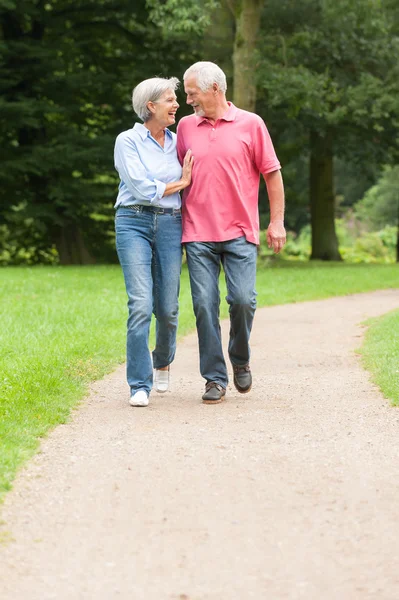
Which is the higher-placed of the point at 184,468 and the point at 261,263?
the point at 184,468

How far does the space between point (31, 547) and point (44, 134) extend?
24105 millimetres

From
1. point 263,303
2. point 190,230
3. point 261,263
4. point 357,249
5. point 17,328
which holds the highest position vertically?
point 190,230

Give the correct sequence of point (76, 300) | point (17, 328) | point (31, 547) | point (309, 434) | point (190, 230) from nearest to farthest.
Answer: point (31, 547) < point (309, 434) < point (190, 230) < point (17, 328) < point (76, 300)

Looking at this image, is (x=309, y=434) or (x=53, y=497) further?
(x=309, y=434)

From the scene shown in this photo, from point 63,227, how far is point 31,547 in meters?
24.4

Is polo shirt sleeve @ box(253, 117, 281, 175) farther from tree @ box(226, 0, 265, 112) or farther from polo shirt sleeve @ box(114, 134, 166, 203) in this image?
tree @ box(226, 0, 265, 112)

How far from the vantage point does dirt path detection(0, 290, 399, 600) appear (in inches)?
134

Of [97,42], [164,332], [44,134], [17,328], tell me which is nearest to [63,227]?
[44,134]

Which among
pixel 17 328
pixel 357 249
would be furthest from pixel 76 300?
pixel 357 249

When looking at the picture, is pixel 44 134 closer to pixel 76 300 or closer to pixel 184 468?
pixel 76 300

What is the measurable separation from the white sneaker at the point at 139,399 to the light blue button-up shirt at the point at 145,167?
1.21m

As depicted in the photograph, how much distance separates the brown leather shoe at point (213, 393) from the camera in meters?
6.62

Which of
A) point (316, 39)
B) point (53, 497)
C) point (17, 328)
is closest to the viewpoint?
point (53, 497)

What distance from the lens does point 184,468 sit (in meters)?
4.82
